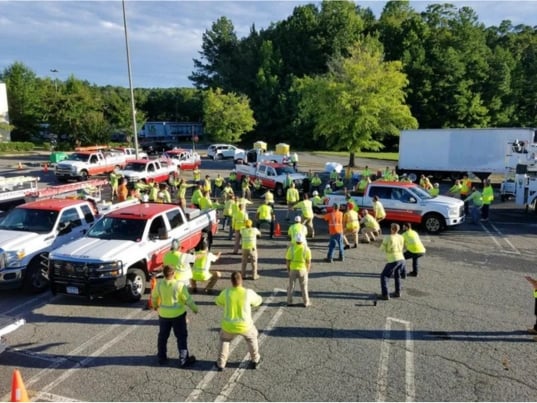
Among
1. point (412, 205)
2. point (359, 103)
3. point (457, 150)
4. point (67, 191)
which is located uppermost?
point (359, 103)

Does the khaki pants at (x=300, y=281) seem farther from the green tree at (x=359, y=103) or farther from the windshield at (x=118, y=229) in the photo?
the green tree at (x=359, y=103)

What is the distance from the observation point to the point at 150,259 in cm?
959

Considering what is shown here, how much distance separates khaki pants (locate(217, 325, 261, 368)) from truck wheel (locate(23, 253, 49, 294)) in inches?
207

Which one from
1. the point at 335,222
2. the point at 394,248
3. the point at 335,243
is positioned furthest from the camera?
the point at 335,243

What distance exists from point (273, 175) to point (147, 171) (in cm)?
711

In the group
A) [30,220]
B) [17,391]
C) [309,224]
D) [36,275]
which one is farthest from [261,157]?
[17,391]

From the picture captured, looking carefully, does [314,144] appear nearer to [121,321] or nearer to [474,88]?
[474,88]

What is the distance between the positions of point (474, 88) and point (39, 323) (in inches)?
2499

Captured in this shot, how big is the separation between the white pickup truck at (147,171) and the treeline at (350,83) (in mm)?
12555

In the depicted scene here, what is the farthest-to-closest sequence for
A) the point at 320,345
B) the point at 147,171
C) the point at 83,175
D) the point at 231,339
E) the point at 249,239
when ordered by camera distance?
the point at 83,175
the point at 147,171
the point at 249,239
the point at 320,345
the point at 231,339

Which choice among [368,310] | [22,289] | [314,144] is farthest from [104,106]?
[368,310]

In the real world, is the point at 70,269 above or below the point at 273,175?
below

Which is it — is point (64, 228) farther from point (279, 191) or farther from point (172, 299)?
point (279, 191)

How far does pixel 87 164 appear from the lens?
90.9ft
